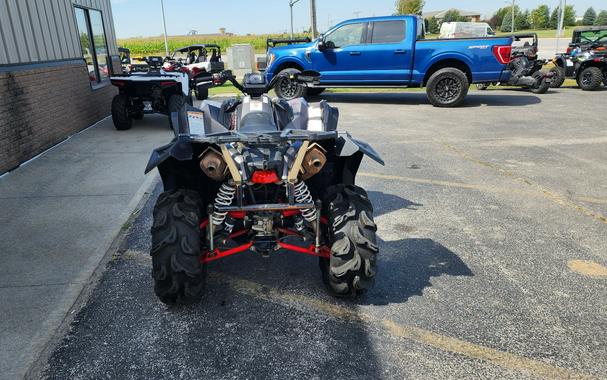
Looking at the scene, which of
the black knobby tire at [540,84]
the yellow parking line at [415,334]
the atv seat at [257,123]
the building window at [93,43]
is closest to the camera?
the yellow parking line at [415,334]

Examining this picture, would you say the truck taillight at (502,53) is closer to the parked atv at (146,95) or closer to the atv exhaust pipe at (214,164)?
the parked atv at (146,95)

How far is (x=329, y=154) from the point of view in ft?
10.9

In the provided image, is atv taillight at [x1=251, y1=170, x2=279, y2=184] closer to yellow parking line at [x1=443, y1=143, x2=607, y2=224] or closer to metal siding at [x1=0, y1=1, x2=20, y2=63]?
yellow parking line at [x1=443, y1=143, x2=607, y2=224]

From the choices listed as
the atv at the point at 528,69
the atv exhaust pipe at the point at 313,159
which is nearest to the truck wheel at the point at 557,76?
the atv at the point at 528,69

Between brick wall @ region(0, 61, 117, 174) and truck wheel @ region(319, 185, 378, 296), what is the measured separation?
569 centimetres

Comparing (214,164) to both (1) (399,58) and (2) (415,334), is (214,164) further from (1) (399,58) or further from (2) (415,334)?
(1) (399,58)

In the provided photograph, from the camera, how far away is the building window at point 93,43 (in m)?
10.4

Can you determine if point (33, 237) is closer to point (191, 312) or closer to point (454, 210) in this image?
point (191, 312)

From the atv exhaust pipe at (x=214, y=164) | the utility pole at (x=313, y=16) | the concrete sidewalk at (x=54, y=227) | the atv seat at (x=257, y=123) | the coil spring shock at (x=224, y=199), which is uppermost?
the utility pole at (x=313, y=16)

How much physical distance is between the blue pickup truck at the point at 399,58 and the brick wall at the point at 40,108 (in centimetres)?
483

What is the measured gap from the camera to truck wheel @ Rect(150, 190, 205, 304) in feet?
9.46

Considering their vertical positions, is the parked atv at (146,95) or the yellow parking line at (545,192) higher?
the parked atv at (146,95)

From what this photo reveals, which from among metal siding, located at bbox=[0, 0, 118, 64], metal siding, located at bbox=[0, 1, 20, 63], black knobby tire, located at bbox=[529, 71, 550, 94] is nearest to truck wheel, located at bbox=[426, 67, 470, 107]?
black knobby tire, located at bbox=[529, 71, 550, 94]

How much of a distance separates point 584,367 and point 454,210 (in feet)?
8.54
